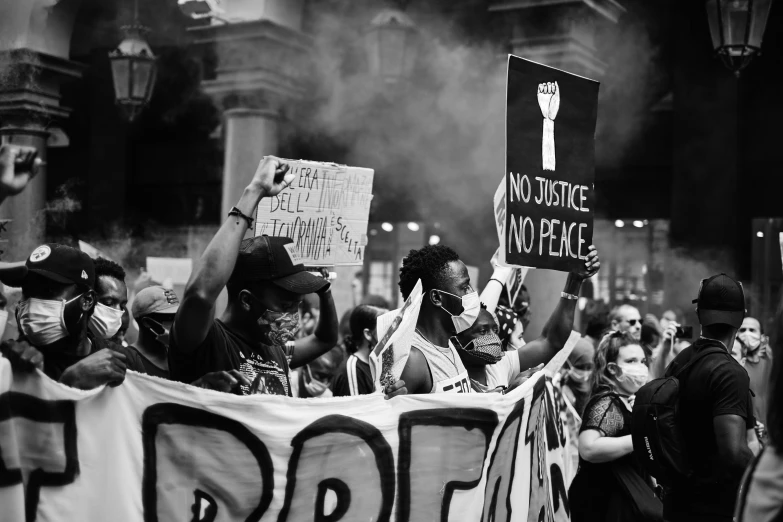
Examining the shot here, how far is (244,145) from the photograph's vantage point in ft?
28.9

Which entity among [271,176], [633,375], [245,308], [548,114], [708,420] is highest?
[548,114]

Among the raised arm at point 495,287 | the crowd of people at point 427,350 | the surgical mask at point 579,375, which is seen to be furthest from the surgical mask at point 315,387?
the raised arm at point 495,287

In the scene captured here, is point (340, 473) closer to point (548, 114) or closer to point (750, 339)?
point (548, 114)

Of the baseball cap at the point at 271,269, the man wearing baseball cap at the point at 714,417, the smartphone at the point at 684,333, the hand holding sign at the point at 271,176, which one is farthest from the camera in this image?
the smartphone at the point at 684,333

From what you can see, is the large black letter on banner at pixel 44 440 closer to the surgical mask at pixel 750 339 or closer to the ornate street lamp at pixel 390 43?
the surgical mask at pixel 750 339

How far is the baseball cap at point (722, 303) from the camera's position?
12.0ft

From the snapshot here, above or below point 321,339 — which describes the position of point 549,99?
above

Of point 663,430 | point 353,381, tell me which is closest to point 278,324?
point 663,430

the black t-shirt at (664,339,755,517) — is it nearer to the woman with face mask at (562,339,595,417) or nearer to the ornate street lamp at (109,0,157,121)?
the woman with face mask at (562,339,595,417)

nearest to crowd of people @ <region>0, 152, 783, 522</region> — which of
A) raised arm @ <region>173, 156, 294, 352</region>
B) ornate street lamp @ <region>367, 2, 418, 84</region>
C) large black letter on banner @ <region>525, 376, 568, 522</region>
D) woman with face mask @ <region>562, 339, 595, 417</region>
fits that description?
raised arm @ <region>173, 156, 294, 352</region>

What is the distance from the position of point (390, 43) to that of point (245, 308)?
530 cm

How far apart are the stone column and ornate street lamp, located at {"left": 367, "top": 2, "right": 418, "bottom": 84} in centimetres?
120

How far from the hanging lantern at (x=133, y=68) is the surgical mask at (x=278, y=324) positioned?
18.2 feet

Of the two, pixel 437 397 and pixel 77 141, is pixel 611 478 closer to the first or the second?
pixel 437 397
